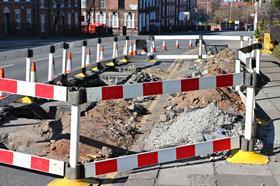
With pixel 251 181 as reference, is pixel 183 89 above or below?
above

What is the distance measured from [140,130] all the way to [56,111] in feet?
6.15

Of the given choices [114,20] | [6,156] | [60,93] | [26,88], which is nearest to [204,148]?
[60,93]

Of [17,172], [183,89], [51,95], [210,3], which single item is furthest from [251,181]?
[210,3]

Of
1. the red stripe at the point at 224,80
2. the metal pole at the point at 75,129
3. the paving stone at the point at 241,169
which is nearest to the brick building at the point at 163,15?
the red stripe at the point at 224,80

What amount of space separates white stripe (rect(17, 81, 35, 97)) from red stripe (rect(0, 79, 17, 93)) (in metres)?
0.08

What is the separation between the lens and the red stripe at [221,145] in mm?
6391

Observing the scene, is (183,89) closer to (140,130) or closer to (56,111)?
(140,130)

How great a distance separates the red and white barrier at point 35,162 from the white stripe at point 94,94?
2.66 ft

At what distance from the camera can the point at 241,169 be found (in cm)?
619

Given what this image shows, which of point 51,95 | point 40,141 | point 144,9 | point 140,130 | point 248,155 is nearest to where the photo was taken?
point 51,95

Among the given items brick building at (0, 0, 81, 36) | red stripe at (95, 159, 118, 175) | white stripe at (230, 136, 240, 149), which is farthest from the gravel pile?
brick building at (0, 0, 81, 36)

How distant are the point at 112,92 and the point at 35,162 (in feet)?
3.96

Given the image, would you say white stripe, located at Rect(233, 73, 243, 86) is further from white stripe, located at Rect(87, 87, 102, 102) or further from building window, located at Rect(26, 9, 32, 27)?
building window, located at Rect(26, 9, 32, 27)

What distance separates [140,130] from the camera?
28.3ft
